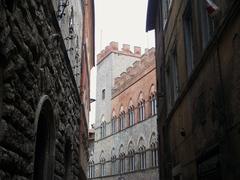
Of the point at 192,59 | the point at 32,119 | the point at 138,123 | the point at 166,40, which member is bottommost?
the point at 32,119

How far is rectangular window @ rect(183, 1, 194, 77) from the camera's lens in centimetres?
860

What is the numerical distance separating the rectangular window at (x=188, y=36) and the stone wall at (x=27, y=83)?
320 centimetres

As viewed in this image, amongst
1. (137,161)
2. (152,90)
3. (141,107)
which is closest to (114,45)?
(141,107)

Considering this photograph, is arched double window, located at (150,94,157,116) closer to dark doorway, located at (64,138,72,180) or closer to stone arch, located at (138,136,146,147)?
stone arch, located at (138,136,146,147)

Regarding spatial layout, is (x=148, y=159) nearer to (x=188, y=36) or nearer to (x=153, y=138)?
(x=153, y=138)

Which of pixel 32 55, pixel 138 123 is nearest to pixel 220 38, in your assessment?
pixel 32 55

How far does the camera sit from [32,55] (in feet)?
14.8

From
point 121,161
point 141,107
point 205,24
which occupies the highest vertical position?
point 141,107

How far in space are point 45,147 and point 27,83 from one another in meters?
1.95

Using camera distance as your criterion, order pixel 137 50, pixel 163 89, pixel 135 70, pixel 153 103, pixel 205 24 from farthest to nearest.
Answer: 1. pixel 137 50
2. pixel 135 70
3. pixel 153 103
4. pixel 163 89
5. pixel 205 24

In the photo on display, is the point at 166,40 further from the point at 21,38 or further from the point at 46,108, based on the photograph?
the point at 21,38

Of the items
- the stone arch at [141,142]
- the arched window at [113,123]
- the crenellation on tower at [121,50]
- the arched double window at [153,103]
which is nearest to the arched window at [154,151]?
the stone arch at [141,142]

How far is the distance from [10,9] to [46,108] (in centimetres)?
220

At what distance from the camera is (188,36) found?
29.5 ft
